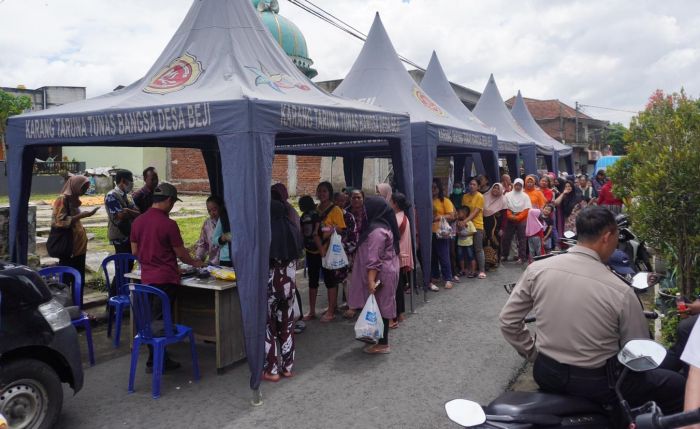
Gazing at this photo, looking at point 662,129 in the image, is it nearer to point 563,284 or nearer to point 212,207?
point 563,284

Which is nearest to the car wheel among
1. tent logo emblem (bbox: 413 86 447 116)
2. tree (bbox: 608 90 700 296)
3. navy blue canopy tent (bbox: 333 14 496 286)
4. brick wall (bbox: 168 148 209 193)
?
tree (bbox: 608 90 700 296)

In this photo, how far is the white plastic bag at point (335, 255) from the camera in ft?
20.9

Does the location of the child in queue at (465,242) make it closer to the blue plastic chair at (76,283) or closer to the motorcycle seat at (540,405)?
the blue plastic chair at (76,283)

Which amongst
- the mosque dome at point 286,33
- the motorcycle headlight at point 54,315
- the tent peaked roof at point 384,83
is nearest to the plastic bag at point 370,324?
the motorcycle headlight at point 54,315

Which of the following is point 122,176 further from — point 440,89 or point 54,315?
point 440,89

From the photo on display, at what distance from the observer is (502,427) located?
2.28 metres

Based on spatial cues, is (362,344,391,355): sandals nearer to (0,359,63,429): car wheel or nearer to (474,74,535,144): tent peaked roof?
(0,359,63,429): car wheel

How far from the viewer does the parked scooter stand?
2.11m

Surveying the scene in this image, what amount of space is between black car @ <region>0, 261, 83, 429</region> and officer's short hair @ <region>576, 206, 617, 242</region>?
3.53 meters

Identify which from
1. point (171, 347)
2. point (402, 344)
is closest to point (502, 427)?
point (402, 344)

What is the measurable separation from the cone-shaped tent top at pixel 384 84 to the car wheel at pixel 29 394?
6.37m

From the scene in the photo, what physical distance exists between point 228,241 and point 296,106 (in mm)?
1793

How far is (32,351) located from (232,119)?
7.35 feet

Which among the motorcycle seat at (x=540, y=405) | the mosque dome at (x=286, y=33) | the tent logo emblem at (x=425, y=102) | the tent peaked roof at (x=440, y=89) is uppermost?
the mosque dome at (x=286, y=33)
